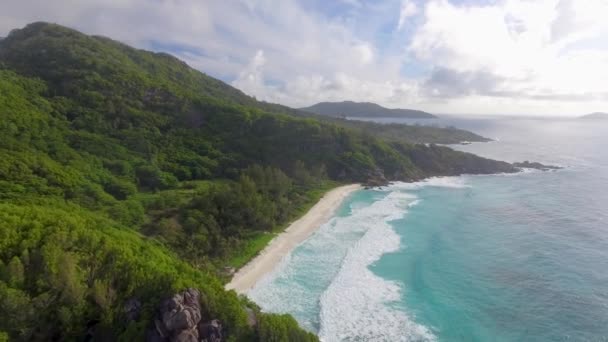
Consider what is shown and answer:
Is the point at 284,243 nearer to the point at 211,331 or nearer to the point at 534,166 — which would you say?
the point at 211,331

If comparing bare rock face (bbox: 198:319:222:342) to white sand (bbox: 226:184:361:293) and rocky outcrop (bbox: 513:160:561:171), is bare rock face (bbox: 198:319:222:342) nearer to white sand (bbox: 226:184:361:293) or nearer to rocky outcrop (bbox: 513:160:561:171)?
white sand (bbox: 226:184:361:293)

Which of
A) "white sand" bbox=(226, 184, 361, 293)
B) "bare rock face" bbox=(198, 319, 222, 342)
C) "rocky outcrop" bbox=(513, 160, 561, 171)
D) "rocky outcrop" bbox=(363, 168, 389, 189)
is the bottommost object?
"white sand" bbox=(226, 184, 361, 293)

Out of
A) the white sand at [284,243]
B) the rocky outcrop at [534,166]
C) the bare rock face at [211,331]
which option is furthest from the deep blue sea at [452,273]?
the rocky outcrop at [534,166]

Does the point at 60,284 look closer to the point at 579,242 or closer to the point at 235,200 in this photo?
the point at 235,200

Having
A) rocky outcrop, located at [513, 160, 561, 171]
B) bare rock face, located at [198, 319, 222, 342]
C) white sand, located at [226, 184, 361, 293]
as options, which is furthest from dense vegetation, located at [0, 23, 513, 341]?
rocky outcrop, located at [513, 160, 561, 171]

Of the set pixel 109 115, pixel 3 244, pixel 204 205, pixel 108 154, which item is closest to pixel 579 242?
pixel 204 205

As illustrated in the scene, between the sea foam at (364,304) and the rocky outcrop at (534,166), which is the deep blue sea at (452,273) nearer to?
the sea foam at (364,304)

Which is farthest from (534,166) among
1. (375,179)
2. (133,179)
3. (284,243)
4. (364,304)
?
(133,179)

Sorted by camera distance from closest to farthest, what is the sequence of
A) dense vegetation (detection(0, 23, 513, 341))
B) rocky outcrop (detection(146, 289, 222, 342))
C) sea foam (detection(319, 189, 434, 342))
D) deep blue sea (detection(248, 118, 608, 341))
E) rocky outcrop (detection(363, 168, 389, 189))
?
rocky outcrop (detection(146, 289, 222, 342)) → dense vegetation (detection(0, 23, 513, 341)) → sea foam (detection(319, 189, 434, 342)) → deep blue sea (detection(248, 118, 608, 341)) → rocky outcrop (detection(363, 168, 389, 189))
